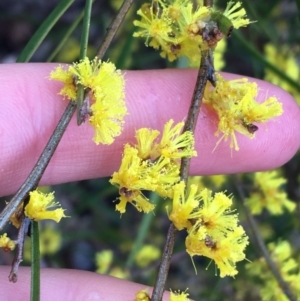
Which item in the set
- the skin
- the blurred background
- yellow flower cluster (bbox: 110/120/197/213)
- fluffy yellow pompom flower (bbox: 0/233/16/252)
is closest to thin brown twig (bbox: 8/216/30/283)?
fluffy yellow pompom flower (bbox: 0/233/16/252)

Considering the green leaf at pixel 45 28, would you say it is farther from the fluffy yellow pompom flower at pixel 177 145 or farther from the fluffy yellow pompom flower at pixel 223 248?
the fluffy yellow pompom flower at pixel 223 248

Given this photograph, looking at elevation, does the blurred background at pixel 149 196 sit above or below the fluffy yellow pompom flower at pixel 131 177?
below

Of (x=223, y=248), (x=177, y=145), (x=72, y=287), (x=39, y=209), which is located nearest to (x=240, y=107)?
(x=177, y=145)

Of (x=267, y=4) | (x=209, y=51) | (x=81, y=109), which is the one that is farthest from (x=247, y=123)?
(x=267, y=4)

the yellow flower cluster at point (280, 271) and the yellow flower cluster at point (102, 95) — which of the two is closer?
the yellow flower cluster at point (102, 95)

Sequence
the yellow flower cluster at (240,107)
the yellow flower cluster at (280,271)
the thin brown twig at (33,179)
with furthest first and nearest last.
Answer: the yellow flower cluster at (280,271) < the yellow flower cluster at (240,107) < the thin brown twig at (33,179)

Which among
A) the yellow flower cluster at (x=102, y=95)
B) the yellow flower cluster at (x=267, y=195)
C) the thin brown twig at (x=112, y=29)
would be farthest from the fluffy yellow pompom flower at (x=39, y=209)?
the yellow flower cluster at (x=267, y=195)

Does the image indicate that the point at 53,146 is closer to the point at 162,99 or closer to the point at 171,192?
the point at 171,192
